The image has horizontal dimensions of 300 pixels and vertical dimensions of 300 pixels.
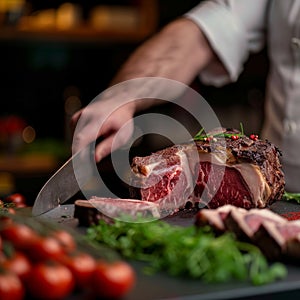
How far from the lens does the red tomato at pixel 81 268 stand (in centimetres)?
114

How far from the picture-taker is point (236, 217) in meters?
1.43

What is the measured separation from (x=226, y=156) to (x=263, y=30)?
1.20 metres

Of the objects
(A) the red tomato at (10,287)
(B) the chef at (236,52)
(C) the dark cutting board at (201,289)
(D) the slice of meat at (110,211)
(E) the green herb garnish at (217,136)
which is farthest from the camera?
(B) the chef at (236,52)

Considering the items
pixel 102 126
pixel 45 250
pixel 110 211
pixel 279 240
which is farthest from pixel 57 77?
pixel 45 250

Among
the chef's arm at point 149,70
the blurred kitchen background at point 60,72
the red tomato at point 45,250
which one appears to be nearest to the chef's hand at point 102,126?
the chef's arm at point 149,70

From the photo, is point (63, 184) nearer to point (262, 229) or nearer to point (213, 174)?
point (213, 174)

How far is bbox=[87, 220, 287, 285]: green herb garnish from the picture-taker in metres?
1.25

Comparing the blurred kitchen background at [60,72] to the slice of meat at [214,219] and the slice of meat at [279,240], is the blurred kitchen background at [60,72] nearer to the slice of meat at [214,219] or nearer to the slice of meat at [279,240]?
the slice of meat at [214,219]

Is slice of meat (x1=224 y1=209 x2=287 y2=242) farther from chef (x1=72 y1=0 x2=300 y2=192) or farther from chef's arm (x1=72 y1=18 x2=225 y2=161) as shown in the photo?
chef (x1=72 y1=0 x2=300 y2=192)

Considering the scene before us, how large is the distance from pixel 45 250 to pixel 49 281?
0.08 meters

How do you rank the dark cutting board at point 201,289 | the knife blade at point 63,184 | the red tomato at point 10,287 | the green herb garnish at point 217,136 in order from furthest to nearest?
the green herb garnish at point 217,136, the knife blade at point 63,184, the dark cutting board at point 201,289, the red tomato at point 10,287

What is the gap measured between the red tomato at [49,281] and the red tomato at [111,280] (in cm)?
5

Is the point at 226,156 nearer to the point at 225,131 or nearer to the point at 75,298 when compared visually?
the point at 225,131

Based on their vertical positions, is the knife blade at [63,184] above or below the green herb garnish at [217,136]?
below
